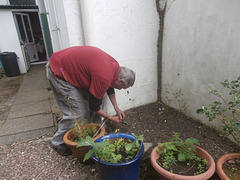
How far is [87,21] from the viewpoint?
2465 millimetres

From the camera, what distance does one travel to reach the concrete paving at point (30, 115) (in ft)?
9.45

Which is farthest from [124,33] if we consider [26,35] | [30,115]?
[26,35]

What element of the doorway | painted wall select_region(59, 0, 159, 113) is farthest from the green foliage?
the doorway

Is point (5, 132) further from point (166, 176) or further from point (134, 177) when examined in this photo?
point (166, 176)

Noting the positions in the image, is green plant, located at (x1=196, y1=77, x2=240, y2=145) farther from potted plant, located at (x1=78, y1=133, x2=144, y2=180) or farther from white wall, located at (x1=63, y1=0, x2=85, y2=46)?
white wall, located at (x1=63, y1=0, x2=85, y2=46)

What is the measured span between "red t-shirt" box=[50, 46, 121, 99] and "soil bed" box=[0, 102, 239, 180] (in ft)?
3.37

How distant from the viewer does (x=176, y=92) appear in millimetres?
2998

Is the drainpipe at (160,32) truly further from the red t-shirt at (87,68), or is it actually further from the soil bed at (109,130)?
the red t-shirt at (87,68)

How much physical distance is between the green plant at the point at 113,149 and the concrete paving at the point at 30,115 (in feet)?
5.38

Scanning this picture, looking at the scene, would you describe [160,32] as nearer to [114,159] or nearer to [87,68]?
[87,68]

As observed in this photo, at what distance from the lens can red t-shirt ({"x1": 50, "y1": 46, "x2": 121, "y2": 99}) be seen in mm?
1812

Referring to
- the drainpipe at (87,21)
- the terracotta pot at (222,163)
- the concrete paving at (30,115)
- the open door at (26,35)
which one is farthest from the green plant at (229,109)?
the open door at (26,35)

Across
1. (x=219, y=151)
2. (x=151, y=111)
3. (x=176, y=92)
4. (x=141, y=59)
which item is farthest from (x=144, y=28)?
(x=219, y=151)

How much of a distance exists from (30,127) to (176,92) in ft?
9.34
